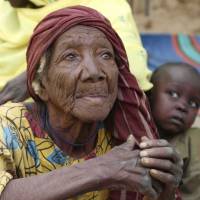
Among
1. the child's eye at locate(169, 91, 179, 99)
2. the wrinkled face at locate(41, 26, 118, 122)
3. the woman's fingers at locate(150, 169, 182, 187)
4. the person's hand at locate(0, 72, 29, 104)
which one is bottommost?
the child's eye at locate(169, 91, 179, 99)

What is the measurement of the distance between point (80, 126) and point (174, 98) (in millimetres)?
1112

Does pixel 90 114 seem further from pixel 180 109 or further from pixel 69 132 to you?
pixel 180 109

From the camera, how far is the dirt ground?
22.4 feet

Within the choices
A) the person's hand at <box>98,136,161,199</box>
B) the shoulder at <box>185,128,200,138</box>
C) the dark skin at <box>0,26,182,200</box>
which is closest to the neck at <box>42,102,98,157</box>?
the dark skin at <box>0,26,182,200</box>

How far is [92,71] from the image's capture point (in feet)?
8.13

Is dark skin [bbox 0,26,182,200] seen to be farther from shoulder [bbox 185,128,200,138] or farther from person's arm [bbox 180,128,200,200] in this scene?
shoulder [bbox 185,128,200,138]

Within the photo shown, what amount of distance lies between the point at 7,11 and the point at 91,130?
1.14 metres

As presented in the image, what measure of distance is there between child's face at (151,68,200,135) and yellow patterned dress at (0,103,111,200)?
3.20 feet

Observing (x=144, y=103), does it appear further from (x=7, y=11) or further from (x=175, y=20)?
(x=175, y=20)

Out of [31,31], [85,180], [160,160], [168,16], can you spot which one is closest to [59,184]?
[85,180]

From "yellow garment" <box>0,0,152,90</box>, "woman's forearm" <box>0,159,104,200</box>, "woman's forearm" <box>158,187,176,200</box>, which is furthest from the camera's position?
"yellow garment" <box>0,0,152,90</box>

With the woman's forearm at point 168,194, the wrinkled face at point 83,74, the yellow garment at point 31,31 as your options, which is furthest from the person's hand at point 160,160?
the yellow garment at point 31,31

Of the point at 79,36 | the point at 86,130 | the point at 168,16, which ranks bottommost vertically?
the point at 168,16

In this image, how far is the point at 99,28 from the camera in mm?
2596
